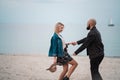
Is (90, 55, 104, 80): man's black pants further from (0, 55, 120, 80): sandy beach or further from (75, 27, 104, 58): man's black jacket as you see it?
(0, 55, 120, 80): sandy beach

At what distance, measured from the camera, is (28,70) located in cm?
977

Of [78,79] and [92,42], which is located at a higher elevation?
[92,42]

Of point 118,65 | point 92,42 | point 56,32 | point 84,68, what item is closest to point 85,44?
point 92,42

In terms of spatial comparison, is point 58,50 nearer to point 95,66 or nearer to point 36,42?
point 95,66

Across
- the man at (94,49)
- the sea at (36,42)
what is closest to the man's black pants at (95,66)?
the man at (94,49)

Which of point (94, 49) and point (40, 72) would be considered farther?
point (40, 72)

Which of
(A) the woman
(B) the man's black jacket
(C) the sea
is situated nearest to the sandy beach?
(A) the woman

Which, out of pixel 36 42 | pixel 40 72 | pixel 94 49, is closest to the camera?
pixel 94 49

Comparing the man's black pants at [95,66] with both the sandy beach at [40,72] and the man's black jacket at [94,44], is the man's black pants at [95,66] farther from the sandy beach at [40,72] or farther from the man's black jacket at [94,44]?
the sandy beach at [40,72]

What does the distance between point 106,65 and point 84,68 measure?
2.94 feet

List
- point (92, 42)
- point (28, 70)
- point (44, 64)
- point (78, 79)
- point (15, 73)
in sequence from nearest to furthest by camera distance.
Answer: point (92, 42) → point (78, 79) → point (15, 73) → point (28, 70) → point (44, 64)

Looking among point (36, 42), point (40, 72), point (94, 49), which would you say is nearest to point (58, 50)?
point (94, 49)

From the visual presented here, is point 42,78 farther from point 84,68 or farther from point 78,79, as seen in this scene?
point 84,68

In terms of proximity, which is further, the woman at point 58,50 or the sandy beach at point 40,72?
the sandy beach at point 40,72
